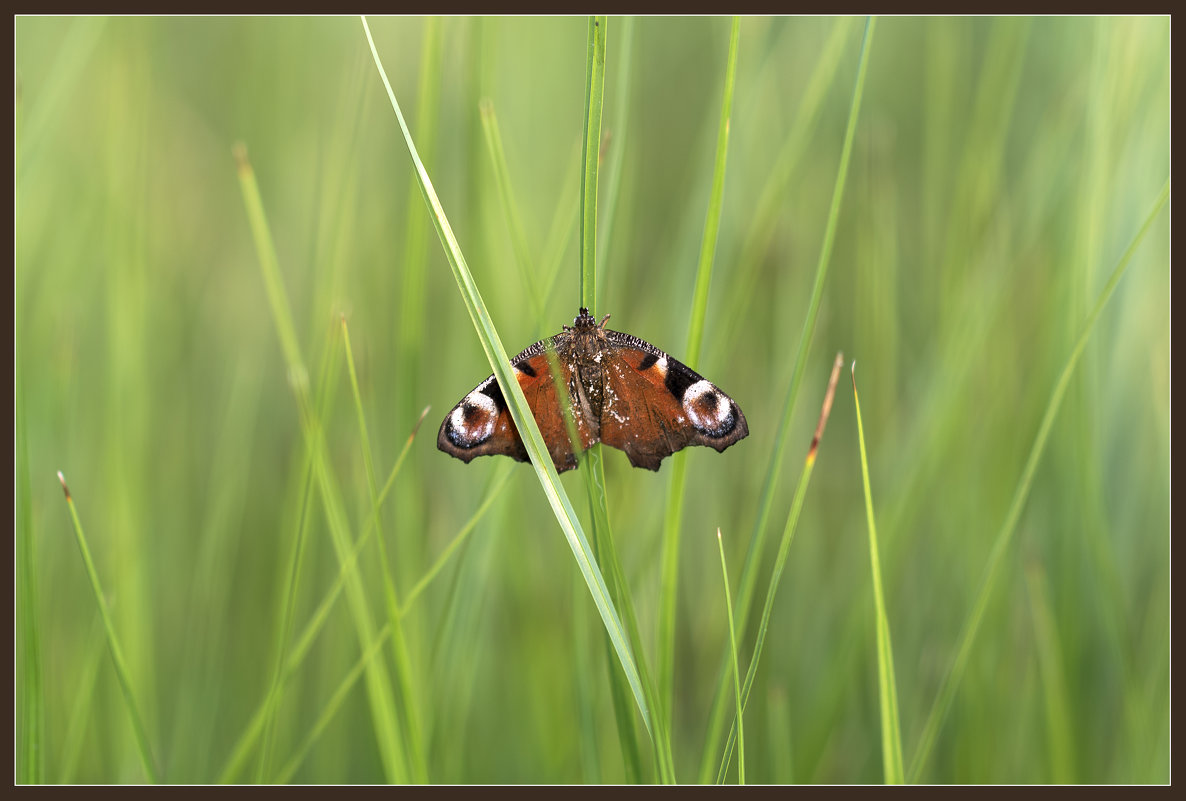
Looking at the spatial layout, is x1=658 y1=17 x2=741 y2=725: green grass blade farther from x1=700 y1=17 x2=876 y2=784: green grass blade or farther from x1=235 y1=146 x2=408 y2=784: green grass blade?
x1=235 y1=146 x2=408 y2=784: green grass blade

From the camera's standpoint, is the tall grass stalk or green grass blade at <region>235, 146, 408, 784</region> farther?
green grass blade at <region>235, 146, 408, 784</region>

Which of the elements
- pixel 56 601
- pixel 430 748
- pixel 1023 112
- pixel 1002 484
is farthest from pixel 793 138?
pixel 56 601

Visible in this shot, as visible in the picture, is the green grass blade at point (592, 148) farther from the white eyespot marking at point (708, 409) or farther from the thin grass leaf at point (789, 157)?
the thin grass leaf at point (789, 157)

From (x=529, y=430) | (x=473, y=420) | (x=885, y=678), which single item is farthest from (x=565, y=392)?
(x=885, y=678)

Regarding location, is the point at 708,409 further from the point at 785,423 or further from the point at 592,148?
the point at 592,148

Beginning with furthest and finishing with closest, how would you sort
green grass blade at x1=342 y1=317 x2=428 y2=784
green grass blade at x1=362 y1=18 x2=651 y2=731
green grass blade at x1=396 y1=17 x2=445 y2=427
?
green grass blade at x1=396 y1=17 x2=445 y2=427 → green grass blade at x1=342 y1=317 x2=428 y2=784 → green grass blade at x1=362 y1=18 x2=651 y2=731

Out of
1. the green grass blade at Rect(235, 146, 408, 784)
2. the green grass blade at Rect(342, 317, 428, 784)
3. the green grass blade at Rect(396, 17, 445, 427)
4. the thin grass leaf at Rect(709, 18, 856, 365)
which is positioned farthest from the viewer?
the thin grass leaf at Rect(709, 18, 856, 365)

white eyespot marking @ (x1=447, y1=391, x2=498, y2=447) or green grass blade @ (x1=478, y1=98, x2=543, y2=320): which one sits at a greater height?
green grass blade @ (x1=478, y1=98, x2=543, y2=320)

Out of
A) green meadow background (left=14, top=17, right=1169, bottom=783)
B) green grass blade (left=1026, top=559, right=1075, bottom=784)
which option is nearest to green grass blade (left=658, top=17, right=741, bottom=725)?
green meadow background (left=14, top=17, right=1169, bottom=783)

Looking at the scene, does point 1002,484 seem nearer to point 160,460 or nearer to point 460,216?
point 460,216
